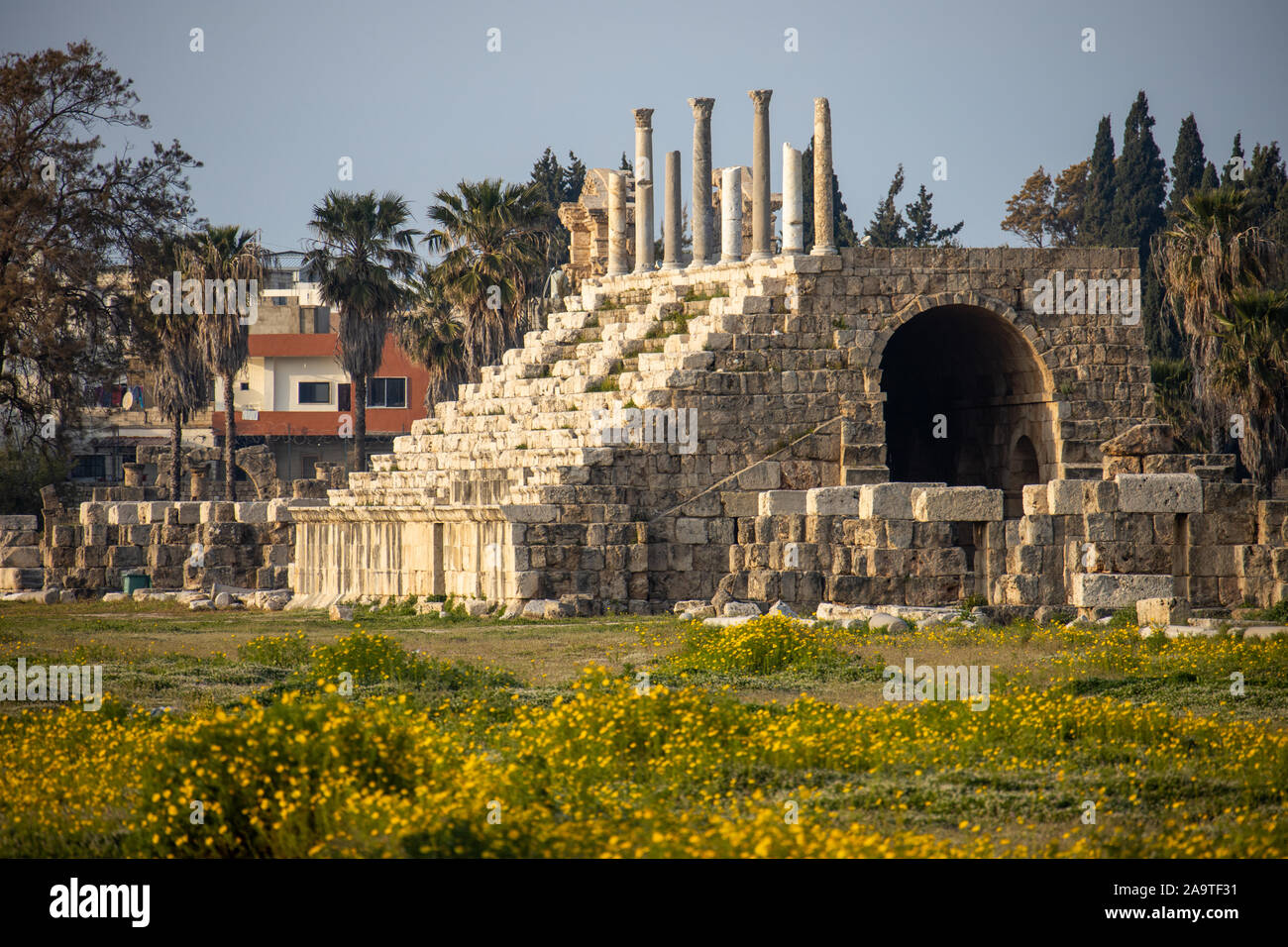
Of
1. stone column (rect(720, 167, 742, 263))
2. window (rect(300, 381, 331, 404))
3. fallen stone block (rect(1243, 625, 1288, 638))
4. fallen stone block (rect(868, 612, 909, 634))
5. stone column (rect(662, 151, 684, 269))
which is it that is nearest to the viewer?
fallen stone block (rect(1243, 625, 1288, 638))

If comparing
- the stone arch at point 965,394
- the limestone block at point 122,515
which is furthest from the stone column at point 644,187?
the limestone block at point 122,515

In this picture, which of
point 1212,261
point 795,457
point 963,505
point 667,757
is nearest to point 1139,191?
point 1212,261

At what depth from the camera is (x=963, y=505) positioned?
949 inches

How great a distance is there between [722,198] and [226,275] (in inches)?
690

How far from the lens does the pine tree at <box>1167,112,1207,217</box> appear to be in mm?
59722

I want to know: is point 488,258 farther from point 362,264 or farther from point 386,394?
point 386,394

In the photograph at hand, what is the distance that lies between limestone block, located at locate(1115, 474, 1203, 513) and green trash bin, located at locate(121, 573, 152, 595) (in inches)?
747

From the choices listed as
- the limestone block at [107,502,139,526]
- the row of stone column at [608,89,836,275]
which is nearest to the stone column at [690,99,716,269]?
the row of stone column at [608,89,836,275]

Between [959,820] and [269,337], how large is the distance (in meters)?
65.0

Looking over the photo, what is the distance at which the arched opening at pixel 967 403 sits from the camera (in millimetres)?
32188

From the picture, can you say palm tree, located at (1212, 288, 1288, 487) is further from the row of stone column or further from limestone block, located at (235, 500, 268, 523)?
limestone block, located at (235, 500, 268, 523)

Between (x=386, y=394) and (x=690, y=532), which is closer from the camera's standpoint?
(x=690, y=532)

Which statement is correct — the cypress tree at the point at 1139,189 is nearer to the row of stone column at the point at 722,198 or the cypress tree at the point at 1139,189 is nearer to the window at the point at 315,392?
the row of stone column at the point at 722,198

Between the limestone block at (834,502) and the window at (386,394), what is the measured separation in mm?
47958
